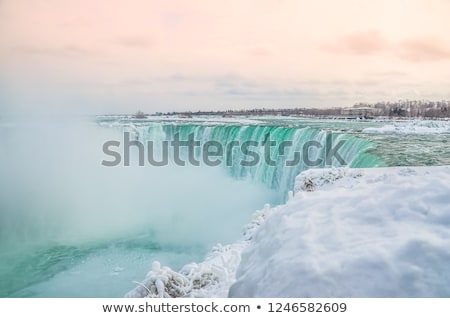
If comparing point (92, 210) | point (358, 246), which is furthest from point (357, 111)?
point (92, 210)

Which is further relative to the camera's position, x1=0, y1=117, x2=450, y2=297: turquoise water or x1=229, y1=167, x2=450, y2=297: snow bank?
x1=0, y1=117, x2=450, y2=297: turquoise water

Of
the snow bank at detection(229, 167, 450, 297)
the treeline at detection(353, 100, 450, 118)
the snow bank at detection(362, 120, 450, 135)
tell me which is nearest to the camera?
the snow bank at detection(229, 167, 450, 297)

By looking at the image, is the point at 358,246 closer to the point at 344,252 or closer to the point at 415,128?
the point at 344,252

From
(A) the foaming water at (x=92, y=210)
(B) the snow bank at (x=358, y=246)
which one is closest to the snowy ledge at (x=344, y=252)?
(B) the snow bank at (x=358, y=246)

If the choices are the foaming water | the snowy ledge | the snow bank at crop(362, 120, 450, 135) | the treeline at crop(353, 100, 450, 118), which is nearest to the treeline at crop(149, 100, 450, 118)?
the treeline at crop(353, 100, 450, 118)

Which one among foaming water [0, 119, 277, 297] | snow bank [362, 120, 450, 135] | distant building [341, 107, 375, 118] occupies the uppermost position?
distant building [341, 107, 375, 118]

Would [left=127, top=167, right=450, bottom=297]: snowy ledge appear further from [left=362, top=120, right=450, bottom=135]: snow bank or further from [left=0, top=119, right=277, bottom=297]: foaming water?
[left=362, top=120, right=450, bottom=135]: snow bank
